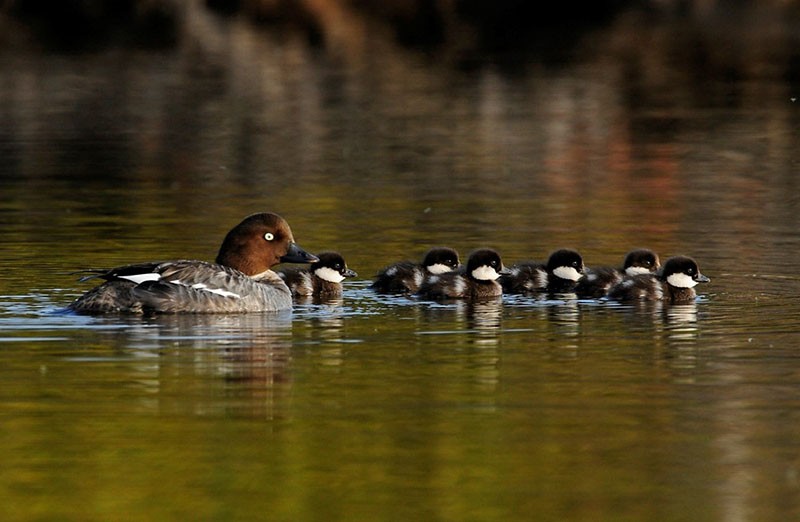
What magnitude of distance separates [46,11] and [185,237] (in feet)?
140

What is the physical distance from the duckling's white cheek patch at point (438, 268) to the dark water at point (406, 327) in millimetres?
688

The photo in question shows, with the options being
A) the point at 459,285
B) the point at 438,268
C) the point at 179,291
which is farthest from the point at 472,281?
the point at 179,291

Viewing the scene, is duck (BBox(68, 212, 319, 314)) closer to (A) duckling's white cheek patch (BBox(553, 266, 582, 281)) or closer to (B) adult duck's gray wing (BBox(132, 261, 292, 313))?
(B) adult duck's gray wing (BBox(132, 261, 292, 313))

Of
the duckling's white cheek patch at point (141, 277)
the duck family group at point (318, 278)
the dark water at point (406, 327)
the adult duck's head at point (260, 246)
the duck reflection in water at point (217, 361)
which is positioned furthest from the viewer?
the adult duck's head at point (260, 246)

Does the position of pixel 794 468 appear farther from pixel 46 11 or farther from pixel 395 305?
pixel 46 11

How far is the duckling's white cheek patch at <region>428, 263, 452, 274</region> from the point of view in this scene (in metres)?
15.3

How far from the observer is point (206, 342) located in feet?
40.8

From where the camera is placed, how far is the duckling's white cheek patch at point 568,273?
595 inches

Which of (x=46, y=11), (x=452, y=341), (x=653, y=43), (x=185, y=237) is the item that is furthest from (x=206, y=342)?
(x=46, y=11)

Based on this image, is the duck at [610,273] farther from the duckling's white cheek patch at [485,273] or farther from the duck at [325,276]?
the duck at [325,276]

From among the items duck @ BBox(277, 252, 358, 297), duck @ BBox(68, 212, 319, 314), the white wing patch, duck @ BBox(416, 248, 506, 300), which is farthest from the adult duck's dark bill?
the white wing patch

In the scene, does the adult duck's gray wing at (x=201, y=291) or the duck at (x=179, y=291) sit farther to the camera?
the adult duck's gray wing at (x=201, y=291)

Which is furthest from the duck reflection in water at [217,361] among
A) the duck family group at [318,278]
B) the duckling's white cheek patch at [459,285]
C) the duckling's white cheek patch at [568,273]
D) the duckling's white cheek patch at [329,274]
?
the duckling's white cheek patch at [568,273]

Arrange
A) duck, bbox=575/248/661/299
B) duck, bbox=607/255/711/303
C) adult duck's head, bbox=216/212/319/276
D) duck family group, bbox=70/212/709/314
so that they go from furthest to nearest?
duck, bbox=575/248/661/299
adult duck's head, bbox=216/212/319/276
duck, bbox=607/255/711/303
duck family group, bbox=70/212/709/314
